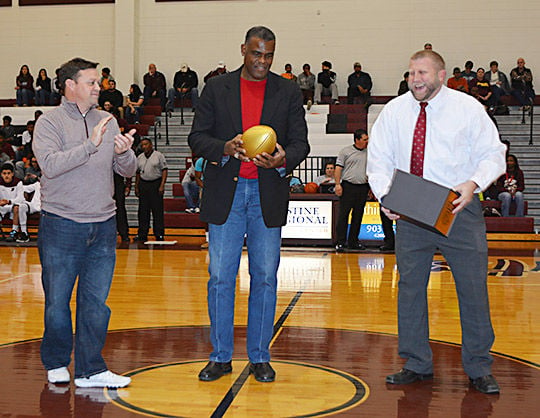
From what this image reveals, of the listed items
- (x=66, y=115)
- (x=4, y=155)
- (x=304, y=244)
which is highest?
(x=66, y=115)

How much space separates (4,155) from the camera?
55.8 feet

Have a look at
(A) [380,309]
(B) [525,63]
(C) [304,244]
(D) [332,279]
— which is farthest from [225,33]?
(A) [380,309]

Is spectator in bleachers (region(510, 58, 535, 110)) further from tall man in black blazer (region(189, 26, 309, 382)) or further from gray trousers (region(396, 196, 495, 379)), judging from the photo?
tall man in black blazer (region(189, 26, 309, 382))

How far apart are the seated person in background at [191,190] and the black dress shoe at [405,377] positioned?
1094 cm

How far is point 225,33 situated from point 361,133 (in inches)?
422

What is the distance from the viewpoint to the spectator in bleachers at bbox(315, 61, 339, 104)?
20.7 metres

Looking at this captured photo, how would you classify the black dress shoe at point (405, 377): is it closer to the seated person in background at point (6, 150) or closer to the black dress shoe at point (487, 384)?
the black dress shoe at point (487, 384)

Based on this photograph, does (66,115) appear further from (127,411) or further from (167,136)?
(167,136)

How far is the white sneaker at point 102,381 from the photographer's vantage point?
13.9 feet

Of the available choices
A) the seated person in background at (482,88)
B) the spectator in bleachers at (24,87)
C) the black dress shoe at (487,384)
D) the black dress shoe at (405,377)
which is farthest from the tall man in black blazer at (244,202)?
the spectator in bleachers at (24,87)

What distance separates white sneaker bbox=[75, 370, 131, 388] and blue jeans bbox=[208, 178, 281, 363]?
21.4 inches

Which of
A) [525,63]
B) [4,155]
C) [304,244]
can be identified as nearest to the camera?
[304,244]

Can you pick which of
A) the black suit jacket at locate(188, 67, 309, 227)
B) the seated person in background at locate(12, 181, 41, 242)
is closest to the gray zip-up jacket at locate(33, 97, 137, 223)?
the black suit jacket at locate(188, 67, 309, 227)

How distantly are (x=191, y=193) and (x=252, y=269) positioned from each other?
1095cm
